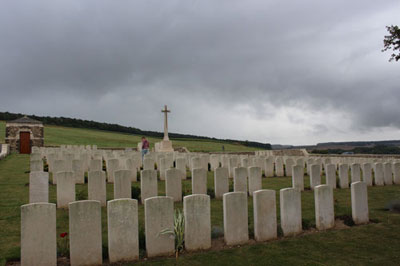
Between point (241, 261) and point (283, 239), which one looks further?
point (283, 239)

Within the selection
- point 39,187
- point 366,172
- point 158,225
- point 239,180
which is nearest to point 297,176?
point 239,180

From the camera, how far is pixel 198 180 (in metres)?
8.38

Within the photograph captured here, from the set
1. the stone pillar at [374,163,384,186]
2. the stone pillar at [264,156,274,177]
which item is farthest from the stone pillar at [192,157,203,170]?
the stone pillar at [374,163,384,186]

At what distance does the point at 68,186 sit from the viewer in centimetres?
732

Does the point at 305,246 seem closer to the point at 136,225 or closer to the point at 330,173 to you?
the point at 136,225

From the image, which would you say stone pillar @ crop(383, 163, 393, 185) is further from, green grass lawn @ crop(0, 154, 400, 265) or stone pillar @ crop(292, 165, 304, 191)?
green grass lawn @ crop(0, 154, 400, 265)

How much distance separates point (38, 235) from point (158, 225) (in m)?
1.62

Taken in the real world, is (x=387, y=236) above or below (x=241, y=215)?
below

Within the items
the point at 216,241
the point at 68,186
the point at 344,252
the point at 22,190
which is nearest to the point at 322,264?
the point at 344,252

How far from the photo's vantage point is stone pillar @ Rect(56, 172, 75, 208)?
7270 mm

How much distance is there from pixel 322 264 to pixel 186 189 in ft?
19.0

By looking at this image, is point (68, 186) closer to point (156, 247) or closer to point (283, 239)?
point (156, 247)

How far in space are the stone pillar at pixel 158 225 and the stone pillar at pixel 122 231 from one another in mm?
180

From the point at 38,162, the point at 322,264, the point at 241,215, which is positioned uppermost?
the point at 38,162
